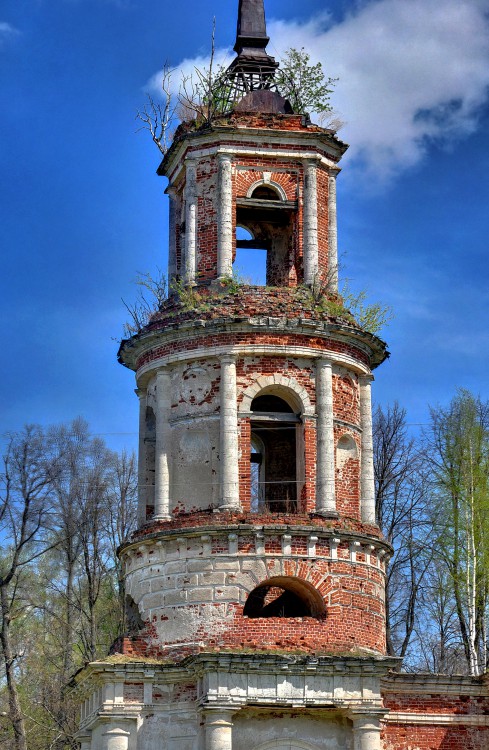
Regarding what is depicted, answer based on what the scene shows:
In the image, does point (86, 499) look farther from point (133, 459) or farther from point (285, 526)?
point (285, 526)

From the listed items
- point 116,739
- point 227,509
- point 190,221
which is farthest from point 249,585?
point 190,221

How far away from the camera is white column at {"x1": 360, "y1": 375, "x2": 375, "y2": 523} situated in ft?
72.3

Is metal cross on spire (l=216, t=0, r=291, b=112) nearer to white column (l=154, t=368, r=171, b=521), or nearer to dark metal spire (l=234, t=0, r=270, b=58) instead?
dark metal spire (l=234, t=0, r=270, b=58)

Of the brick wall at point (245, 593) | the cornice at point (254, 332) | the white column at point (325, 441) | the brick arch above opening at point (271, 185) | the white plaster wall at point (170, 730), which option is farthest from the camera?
the brick arch above opening at point (271, 185)

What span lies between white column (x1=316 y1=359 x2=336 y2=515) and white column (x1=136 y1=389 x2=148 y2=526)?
330 centimetres

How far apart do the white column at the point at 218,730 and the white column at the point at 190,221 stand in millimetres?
7453

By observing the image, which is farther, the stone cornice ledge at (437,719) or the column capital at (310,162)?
the column capital at (310,162)

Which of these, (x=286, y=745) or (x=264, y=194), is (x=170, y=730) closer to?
(x=286, y=745)

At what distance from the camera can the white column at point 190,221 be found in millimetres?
23047

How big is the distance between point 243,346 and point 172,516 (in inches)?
118

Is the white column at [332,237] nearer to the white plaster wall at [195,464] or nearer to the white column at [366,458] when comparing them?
the white column at [366,458]

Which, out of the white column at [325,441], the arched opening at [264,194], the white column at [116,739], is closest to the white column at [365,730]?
the white column at [325,441]

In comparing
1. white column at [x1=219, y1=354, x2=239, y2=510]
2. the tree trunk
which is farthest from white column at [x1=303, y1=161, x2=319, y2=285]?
the tree trunk

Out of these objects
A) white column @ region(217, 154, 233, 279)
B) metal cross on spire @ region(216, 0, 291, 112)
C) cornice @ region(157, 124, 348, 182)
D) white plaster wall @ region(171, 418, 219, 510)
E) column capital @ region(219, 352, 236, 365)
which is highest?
metal cross on spire @ region(216, 0, 291, 112)
